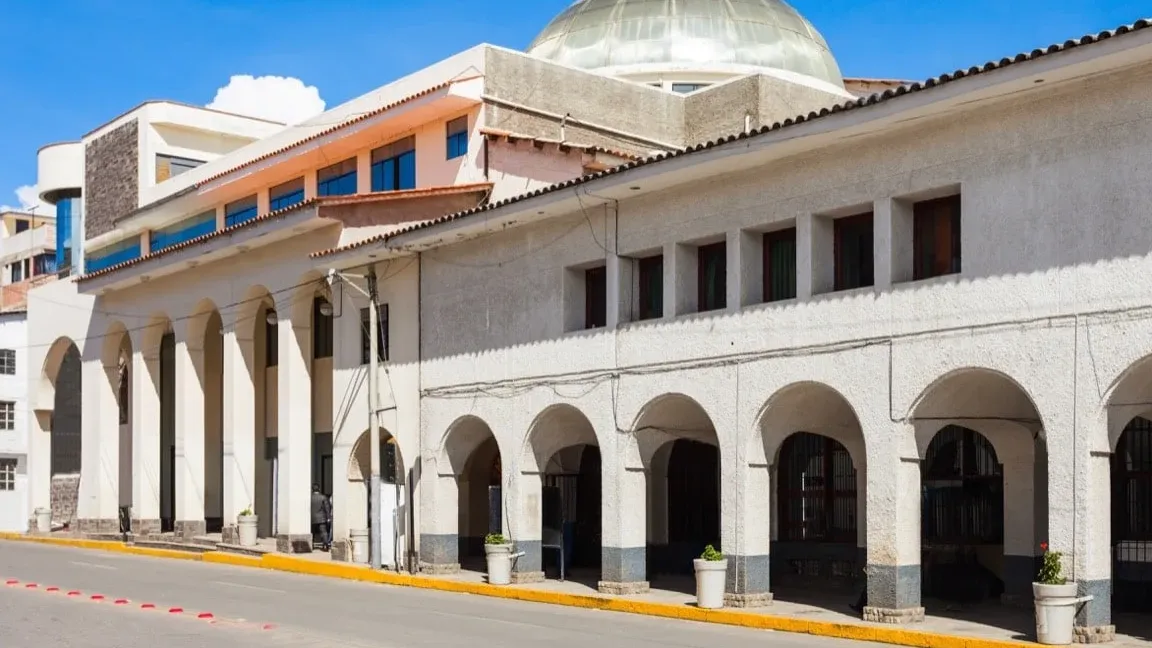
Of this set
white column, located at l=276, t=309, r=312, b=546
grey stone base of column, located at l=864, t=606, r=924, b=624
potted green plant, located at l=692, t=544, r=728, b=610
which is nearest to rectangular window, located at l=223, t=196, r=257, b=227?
white column, located at l=276, t=309, r=312, b=546

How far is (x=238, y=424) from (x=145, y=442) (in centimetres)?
529

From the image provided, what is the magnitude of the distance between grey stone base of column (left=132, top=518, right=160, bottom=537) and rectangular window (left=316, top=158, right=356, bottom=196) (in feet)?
33.5

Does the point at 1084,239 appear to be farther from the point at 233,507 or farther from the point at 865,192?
the point at 233,507

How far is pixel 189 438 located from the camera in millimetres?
37594

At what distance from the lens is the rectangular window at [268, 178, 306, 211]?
122 ft

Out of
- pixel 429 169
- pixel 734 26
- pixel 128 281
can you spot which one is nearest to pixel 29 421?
pixel 128 281

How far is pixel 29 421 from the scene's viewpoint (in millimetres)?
47062

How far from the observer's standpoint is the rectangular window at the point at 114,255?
4519 cm

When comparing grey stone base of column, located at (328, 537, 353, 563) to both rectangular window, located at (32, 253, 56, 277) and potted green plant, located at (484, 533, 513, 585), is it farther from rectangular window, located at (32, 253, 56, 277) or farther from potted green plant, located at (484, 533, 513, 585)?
rectangular window, located at (32, 253, 56, 277)

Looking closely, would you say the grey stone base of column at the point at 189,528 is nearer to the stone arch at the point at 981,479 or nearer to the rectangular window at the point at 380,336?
the rectangular window at the point at 380,336

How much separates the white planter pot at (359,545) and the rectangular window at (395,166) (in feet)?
25.1

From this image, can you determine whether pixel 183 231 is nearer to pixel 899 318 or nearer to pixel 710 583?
pixel 710 583

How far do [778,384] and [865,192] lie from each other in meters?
2.95

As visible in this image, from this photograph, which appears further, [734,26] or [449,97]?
[734,26]
